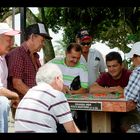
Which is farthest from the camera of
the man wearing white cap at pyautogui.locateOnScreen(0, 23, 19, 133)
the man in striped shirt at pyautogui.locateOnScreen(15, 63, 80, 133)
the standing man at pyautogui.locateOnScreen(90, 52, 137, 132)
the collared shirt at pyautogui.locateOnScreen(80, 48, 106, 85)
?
the collared shirt at pyautogui.locateOnScreen(80, 48, 106, 85)

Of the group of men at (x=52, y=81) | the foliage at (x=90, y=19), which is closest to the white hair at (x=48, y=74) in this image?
the group of men at (x=52, y=81)

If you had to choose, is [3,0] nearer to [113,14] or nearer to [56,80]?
[56,80]

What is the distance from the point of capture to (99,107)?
4578mm

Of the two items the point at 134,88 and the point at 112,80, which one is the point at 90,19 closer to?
the point at 112,80

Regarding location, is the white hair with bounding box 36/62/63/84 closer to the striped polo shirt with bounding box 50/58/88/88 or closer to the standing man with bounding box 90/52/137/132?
the standing man with bounding box 90/52/137/132

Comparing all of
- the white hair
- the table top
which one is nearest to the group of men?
the white hair

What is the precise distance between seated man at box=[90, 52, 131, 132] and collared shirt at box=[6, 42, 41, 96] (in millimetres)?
948

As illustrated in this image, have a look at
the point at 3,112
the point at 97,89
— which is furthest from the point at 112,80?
the point at 3,112

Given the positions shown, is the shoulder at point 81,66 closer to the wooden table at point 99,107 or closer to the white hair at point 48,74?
the wooden table at point 99,107

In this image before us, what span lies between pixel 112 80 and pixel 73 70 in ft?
1.67

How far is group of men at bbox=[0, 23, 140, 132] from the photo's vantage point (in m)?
3.26

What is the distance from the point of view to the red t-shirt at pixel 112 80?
5.39 m

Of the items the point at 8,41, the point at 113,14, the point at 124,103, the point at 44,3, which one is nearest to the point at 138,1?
the point at 44,3

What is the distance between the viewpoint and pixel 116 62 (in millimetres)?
5254
